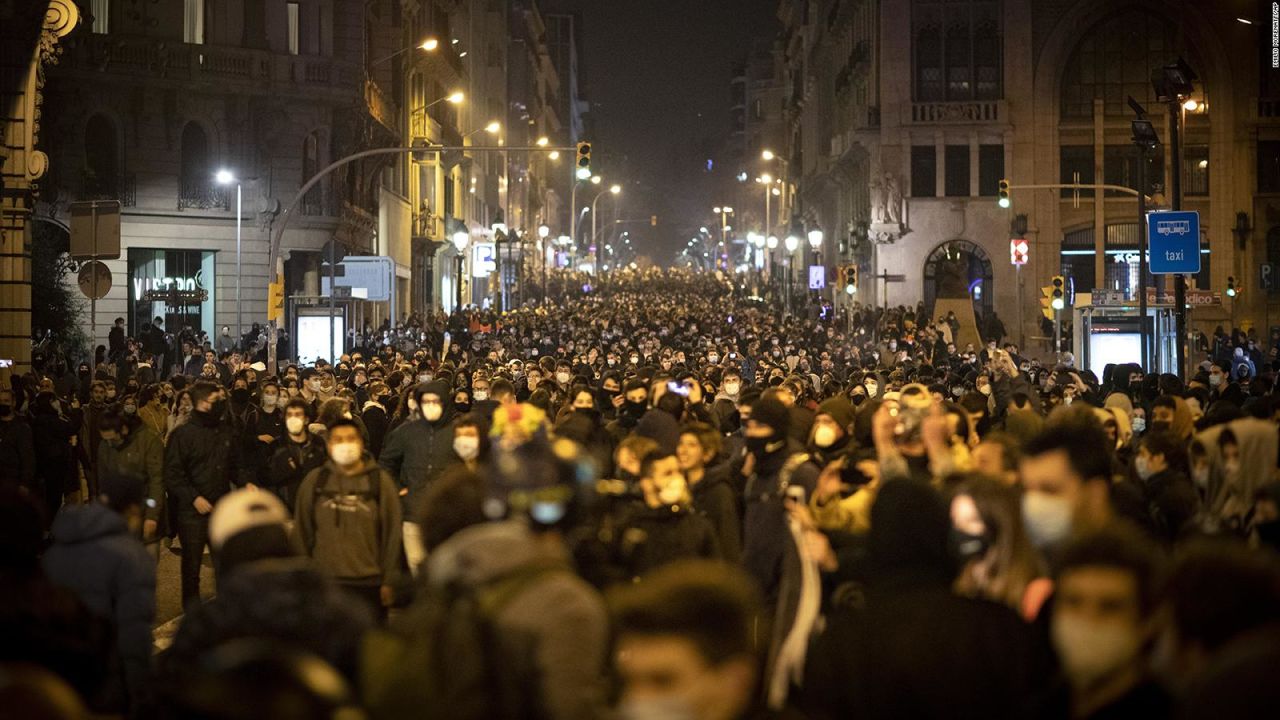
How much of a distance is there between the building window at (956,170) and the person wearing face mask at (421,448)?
52099mm

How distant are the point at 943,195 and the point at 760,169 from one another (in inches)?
3225

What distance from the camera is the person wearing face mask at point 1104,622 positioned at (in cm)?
448

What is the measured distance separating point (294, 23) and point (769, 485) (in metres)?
38.3

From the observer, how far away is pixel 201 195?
1665 inches

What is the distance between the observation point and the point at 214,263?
4272cm

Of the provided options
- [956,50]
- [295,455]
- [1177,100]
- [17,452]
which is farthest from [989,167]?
[295,455]

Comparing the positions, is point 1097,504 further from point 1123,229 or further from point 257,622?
point 1123,229

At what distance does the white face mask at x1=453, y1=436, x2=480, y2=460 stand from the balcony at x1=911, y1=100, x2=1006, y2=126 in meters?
54.0

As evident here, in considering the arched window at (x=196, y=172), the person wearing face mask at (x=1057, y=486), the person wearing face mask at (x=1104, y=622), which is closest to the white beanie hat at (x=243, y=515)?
the person wearing face mask at (x=1057, y=486)

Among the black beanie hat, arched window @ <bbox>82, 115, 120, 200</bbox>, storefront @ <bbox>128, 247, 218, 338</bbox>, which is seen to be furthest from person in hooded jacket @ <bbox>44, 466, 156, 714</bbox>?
storefront @ <bbox>128, 247, 218, 338</bbox>

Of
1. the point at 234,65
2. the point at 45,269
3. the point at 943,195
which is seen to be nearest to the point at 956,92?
the point at 943,195

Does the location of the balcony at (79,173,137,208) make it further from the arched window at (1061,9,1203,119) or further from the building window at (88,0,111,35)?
the arched window at (1061,9,1203,119)

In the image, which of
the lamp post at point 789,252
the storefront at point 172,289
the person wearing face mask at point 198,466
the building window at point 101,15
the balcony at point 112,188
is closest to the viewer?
the person wearing face mask at point 198,466

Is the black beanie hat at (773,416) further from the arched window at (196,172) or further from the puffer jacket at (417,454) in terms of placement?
the arched window at (196,172)
